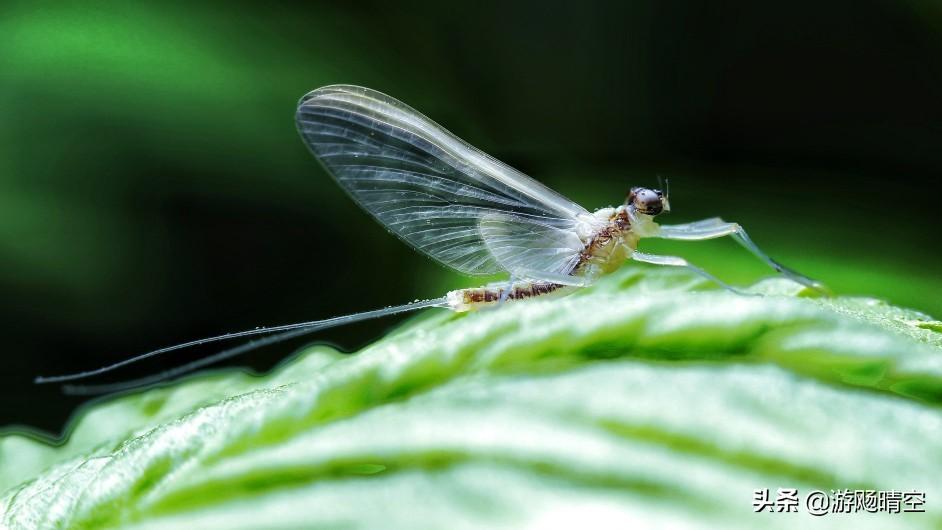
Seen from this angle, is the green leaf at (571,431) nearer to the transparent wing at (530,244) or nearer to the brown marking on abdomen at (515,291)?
the brown marking on abdomen at (515,291)

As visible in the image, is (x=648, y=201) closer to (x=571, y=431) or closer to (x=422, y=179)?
(x=422, y=179)

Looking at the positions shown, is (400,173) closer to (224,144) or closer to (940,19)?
(224,144)

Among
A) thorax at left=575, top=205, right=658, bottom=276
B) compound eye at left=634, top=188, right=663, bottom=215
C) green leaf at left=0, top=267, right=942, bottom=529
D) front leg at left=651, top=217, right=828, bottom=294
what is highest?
compound eye at left=634, top=188, right=663, bottom=215

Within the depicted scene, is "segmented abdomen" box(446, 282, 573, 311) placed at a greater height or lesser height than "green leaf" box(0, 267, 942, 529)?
greater

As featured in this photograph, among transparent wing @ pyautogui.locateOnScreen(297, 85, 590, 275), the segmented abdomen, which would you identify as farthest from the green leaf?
transparent wing @ pyautogui.locateOnScreen(297, 85, 590, 275)

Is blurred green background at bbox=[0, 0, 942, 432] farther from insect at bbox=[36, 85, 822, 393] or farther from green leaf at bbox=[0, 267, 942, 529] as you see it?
green leaf at bbox=[0, 267, 942, 529]

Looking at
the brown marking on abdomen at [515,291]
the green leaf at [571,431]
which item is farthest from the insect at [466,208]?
the green leaf at [571,431]

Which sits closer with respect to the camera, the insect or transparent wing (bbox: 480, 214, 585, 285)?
the insect
